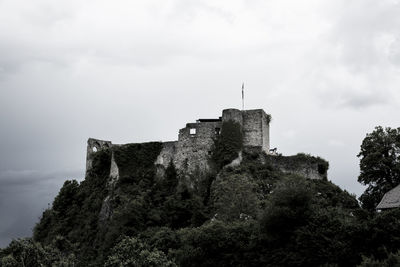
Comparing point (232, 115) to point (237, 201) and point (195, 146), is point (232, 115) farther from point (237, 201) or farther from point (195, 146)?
point (237, 201)

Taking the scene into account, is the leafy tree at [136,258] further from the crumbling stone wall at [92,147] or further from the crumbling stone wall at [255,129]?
the crumbling stone wall at [92,147]

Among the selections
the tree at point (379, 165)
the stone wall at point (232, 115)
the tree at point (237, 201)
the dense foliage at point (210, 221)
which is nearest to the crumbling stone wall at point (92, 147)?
the dense foliage at point (210, 221)

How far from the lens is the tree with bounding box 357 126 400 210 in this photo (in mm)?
51562

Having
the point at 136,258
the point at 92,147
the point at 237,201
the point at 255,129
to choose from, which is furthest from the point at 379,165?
the point at 92,147

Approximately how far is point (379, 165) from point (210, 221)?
18029mm

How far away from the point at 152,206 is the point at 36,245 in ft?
46.5

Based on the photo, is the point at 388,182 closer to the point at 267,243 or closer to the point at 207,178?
the point at 207,178

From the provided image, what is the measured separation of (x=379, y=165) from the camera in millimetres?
51938

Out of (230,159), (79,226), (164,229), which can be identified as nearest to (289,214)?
(164,229)

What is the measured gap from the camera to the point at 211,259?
120ft

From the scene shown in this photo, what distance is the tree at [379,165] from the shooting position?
51562 mm

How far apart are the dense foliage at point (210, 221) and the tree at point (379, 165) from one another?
423 centimetres

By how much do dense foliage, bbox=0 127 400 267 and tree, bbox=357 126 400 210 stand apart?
4232 millimetres

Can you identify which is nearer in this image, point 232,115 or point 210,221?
point 210,221
